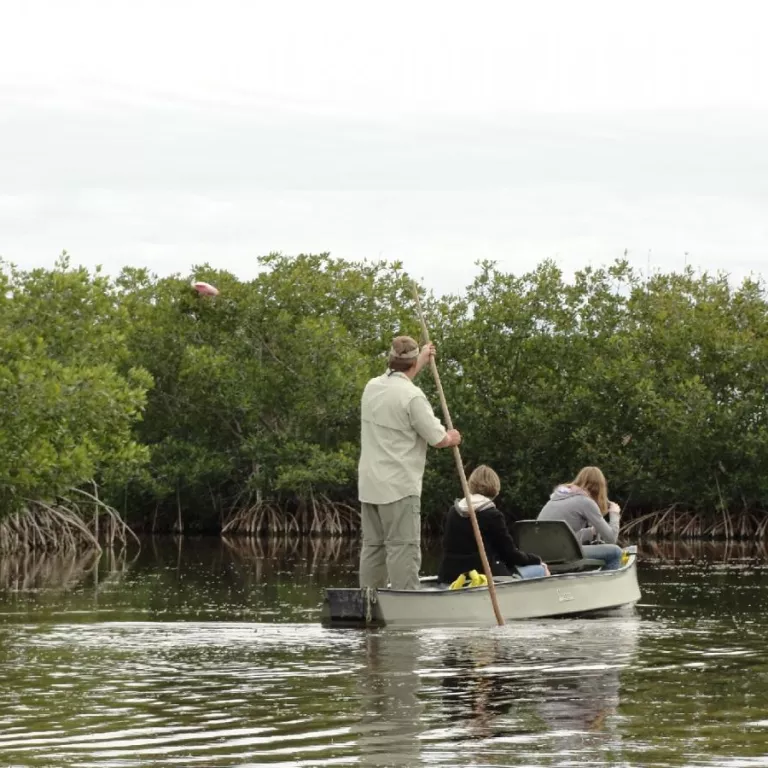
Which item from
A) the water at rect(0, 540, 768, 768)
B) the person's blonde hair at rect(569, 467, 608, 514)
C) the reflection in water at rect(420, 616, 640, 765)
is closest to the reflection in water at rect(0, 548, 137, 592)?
the water at rect(0, 540, 768, 768)

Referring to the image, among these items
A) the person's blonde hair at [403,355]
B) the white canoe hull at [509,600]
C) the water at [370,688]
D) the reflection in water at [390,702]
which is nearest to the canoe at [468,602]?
the white canoe hull at [509,600]

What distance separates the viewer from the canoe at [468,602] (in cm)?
1309

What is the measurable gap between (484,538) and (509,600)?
0.63 meters

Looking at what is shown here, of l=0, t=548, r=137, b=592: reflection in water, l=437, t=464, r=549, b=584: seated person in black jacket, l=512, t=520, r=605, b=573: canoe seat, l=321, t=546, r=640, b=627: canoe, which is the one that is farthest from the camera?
l=0, t=548, r=137, b=592: reflection in water

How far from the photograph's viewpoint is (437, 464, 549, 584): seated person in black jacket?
13914mm

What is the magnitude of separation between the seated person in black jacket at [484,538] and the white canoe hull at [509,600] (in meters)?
0.26

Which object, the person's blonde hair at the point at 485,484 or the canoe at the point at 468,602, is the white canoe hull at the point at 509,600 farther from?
the person's blonde hair at the point at 485,484

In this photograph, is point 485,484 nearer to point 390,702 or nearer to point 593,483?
point 593,483

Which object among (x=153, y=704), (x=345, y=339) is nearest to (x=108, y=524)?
(x=345, y=339)

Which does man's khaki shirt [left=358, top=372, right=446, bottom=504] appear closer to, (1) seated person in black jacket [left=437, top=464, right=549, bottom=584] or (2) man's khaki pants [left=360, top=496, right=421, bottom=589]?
(2) man's khaki pants [left=360, top=496, right=421, bottom=589]

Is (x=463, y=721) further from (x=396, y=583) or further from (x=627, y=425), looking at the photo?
(x=627, y=425)

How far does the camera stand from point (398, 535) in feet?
43.8

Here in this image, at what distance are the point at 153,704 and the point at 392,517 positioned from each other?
15.0 ft

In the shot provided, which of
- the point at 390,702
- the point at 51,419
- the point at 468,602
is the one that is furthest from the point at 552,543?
the point at 51,419
